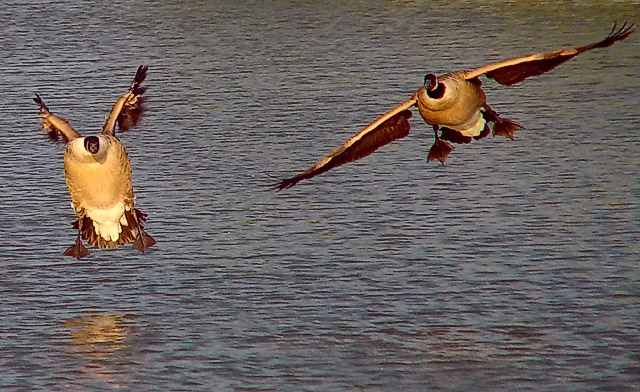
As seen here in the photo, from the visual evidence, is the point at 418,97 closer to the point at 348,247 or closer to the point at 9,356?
the point at 348,247

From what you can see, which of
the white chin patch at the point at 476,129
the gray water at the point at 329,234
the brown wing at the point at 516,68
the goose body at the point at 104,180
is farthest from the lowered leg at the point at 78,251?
the brown wing at the point at 516,68

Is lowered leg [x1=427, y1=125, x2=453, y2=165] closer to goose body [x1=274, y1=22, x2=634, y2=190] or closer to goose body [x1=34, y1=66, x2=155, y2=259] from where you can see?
goose body [x1=274, y1=22, x2=634, y2=190]

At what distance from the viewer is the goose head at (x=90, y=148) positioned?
9.13 m

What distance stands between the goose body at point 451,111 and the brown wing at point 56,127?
1.26m

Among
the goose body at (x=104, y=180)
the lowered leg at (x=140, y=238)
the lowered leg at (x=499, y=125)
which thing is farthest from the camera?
the lowered leg at (x=499, y=125)

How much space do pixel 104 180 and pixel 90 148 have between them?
0.29 m

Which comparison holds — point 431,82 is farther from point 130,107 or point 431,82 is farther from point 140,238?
point 140,238

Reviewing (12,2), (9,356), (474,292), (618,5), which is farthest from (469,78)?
(12,2)

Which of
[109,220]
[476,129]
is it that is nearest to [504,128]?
[476,129]

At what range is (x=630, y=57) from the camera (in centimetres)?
1708

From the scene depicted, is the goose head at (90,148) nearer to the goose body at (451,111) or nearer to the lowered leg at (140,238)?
the lowered leg at (140,238)

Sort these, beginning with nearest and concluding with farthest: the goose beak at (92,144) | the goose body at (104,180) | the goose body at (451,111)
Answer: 1. the goose beak at (92,144)
2. the goose body at (104,180)
3. the goose body at (451,111)

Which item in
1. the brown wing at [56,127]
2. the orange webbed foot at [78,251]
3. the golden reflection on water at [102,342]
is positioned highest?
the brown wing at [56,127]

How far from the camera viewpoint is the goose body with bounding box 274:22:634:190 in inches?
380
